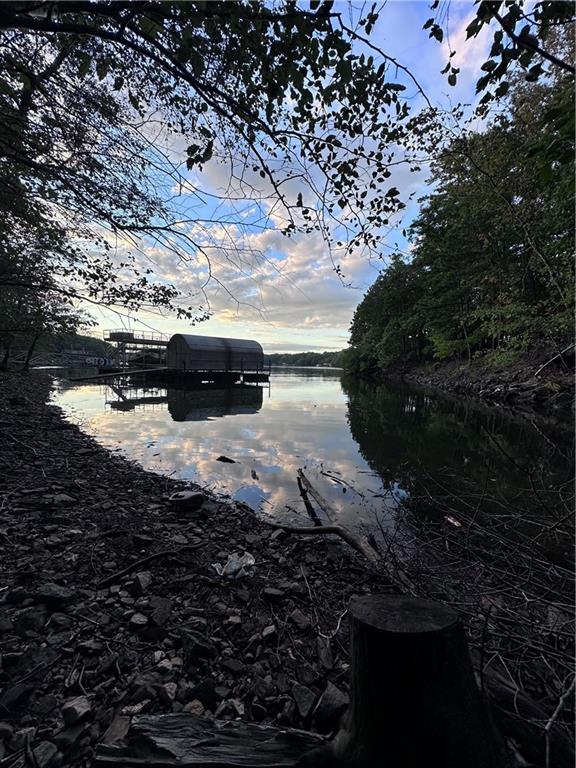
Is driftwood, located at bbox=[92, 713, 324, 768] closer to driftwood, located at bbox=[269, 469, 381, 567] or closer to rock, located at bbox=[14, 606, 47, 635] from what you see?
rock, located at bbox=[14, 606, 47, 635]

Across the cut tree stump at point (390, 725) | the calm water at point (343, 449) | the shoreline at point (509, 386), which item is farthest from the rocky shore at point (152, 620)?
the shoreline at point (509, 386)

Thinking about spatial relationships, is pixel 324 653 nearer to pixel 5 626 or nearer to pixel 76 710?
pixel 76 710


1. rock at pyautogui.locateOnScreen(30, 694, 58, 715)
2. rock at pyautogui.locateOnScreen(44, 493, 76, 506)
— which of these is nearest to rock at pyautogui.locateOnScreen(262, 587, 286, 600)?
rock at pyautogui.locateOnScreen(30, 694, 58, 715)

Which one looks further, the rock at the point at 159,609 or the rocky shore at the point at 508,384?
the rocky shore at the point at 508,384

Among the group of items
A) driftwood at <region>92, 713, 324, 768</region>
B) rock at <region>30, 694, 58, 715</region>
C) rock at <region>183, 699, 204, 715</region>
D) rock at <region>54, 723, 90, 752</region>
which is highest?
driftwood at <region>92, 713, 324, 768</region>

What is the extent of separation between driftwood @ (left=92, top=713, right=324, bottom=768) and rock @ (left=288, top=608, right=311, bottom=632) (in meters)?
1.33

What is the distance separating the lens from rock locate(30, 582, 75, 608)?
3004mm

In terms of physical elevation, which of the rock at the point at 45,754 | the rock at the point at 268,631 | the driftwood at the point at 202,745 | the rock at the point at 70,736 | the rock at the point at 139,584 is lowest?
the rock at the point at 268,631

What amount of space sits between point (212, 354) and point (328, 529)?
35856 mm

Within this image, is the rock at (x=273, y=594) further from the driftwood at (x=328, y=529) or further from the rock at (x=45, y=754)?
the rock at (x=45, y=754)

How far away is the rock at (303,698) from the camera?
2.20 meters

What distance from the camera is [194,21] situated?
2.38 m

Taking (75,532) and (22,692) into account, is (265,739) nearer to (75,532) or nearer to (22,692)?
(22,692)

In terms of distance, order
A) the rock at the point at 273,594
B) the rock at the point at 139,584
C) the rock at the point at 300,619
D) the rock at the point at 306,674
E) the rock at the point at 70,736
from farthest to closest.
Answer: the rock at the point at 273,594, the rock at the point at 139,584, the rock at the point at 300,619, the rock at the point at 306,674, the rock at the point at 70,736
